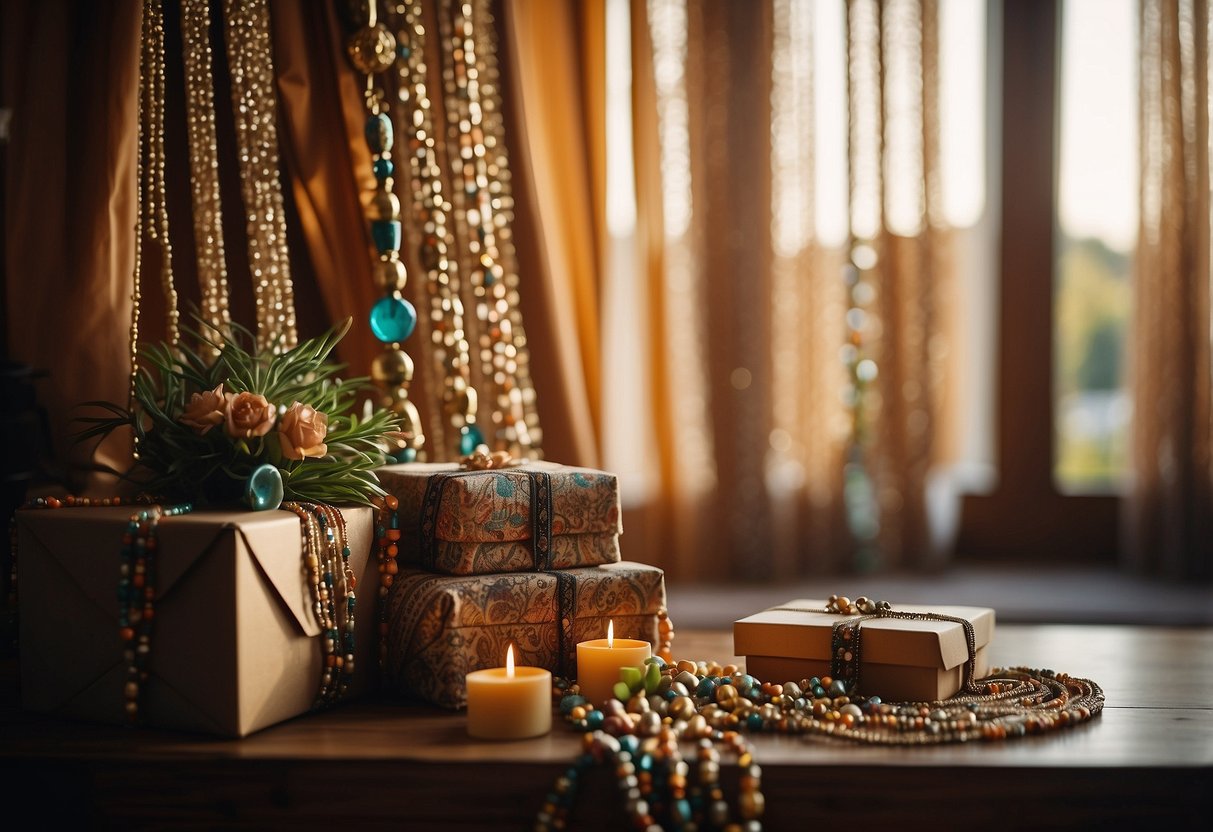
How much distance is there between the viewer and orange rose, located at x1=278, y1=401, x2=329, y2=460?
3.47ft

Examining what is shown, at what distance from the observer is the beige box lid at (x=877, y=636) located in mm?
1041

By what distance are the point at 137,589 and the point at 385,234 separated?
0.60m

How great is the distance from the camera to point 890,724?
975 millimetres

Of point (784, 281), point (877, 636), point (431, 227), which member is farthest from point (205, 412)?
point (784, 281)

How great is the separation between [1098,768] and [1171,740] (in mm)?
118

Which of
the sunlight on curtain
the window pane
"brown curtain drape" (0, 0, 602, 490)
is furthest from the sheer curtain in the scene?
"brown curtain drape" (0, 0, 602, 490)

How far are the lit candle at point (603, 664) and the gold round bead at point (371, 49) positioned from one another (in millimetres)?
784

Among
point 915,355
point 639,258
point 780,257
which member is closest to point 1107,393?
point 915,355

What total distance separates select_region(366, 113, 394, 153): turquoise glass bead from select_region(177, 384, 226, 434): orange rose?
46cm

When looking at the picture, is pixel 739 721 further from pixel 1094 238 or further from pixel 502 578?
pixel 1094 238

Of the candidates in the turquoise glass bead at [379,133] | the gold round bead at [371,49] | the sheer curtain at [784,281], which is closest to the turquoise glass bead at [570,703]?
the turquoise glass bead at [379,133]

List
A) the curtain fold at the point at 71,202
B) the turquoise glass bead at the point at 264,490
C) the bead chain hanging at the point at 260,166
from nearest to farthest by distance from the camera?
the turquoise glass bead at the point at 264,490
the curtain fold at the point at 71,202
the bead chain hanging at the point at 260,166

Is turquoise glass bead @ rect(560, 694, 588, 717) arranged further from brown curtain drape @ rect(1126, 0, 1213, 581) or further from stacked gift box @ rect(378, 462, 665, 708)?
brown curtain drape @ rect(1126, 0, 1213, 581)

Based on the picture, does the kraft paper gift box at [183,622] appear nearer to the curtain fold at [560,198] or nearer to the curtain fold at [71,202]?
the curtain fold at [71,202]
